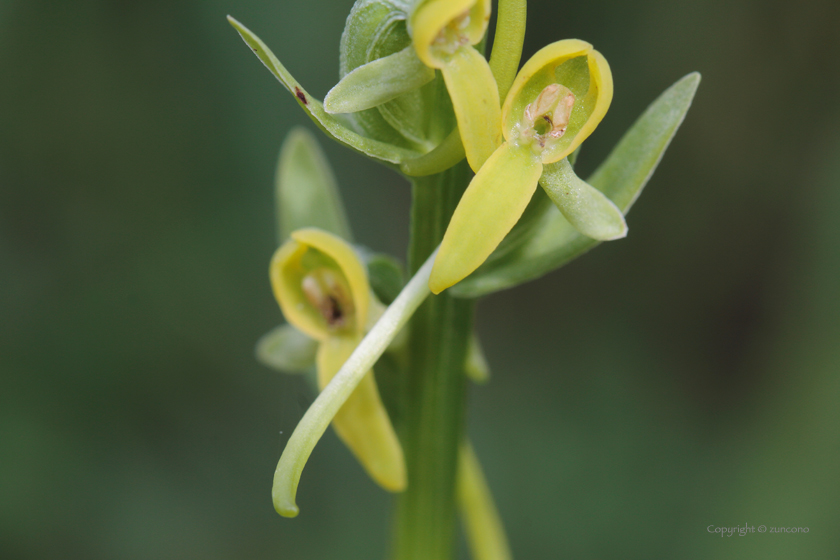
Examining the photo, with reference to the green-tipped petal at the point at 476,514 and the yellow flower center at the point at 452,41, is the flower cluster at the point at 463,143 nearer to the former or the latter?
the yellow flower center at the point at 452,41

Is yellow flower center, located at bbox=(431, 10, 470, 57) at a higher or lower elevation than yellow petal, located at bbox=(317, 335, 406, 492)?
higher

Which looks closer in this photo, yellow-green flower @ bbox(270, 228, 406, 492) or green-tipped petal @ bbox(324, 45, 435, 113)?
green-tipped petal @ bbox(324, 45, 435, 113)

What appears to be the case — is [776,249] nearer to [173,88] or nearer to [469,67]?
[173,88]

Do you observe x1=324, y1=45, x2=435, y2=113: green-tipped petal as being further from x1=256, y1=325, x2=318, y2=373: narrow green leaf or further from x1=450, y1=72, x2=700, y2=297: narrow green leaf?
x1=256, y1=325, x2=318, y2=373: narrow green leaf

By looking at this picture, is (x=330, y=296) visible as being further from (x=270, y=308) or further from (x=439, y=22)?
(x=270, y=308)

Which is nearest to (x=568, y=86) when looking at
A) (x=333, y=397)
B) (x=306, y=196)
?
(x=333, y=397)
